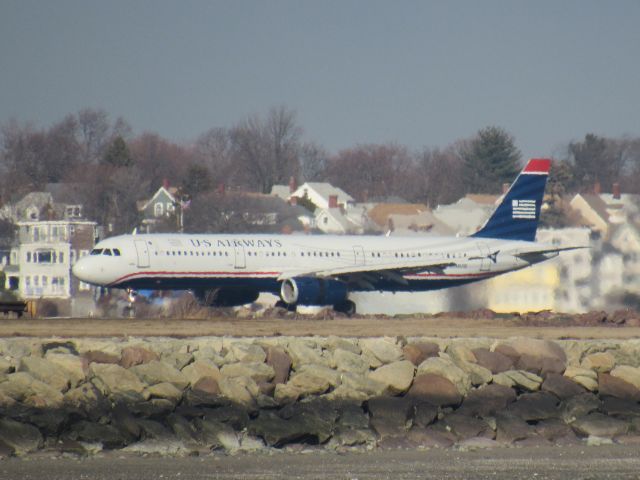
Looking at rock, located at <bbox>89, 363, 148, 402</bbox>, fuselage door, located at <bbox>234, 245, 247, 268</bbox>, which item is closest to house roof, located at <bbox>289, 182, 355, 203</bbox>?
fuselage door, located at <bbox>234, 245, 247, 268</bbox>

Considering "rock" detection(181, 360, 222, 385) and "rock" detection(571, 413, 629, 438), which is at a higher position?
"rock" detection(181, 360, 222, 385)

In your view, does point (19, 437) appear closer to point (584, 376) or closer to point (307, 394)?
point (307, 394)

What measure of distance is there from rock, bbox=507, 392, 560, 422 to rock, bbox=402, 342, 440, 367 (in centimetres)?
178

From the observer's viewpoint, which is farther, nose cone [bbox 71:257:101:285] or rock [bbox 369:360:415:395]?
nose cone [bbox 71:257:101:285]

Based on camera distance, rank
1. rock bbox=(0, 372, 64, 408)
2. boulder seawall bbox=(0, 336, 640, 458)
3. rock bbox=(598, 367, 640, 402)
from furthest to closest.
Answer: rock bbox=(598, 367, 640, 402) → rock bbox=(0, 372, 64, 408) → boulder seawall bbox=(0, 336, 640, 458)

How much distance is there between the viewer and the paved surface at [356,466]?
1912 centimetres

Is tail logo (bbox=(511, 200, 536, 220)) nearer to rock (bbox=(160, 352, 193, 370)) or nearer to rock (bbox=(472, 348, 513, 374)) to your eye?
rock (bbox=(472, 348, 513, 374))

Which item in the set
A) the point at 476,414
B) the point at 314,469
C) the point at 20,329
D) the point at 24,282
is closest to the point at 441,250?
the point at 20,329

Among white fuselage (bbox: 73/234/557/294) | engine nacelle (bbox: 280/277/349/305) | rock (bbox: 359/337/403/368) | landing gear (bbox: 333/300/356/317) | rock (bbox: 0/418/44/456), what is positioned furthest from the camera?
landing gear (bbox: 333/300/356/317)

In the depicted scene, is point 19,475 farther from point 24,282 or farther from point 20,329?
point 24,282

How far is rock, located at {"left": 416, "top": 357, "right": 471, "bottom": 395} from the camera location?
24047 mm

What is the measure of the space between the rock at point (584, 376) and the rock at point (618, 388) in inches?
4.5

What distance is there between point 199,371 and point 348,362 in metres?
2.59

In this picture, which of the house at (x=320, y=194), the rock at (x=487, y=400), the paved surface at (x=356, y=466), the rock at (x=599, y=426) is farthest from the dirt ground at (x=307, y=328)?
the house at (x=320, y=194)
